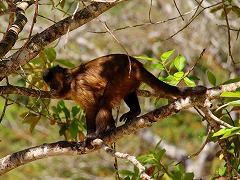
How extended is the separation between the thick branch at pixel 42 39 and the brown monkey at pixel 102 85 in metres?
0.72

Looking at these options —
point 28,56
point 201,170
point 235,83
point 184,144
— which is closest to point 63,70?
point 28,56

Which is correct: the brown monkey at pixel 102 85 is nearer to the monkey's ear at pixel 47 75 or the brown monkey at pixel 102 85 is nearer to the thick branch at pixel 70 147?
the monkey's ear at pixel 47 75

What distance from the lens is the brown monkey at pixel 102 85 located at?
462cm

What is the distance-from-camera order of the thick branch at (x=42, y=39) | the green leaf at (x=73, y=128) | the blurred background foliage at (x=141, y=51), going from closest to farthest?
1. the thick branch at (x=42, y=39)
2. the green leaf at (x=73, y=128)
3. the blurred background foliage at (x=141, y=51)

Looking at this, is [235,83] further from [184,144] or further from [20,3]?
[184,144]

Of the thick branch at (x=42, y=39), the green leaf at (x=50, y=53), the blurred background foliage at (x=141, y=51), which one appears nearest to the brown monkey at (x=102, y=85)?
the green leaf at (x=50, y=53)

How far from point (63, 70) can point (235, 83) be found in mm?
2003

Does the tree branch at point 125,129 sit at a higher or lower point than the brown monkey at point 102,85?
lower

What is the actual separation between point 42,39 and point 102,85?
1101 mm

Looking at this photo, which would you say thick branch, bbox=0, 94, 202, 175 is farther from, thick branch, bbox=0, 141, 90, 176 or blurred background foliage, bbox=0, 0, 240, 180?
blurred background foliage, bbox=0, 0, 240, 180

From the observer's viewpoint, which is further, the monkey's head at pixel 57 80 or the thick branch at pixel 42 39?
the monkey's head at pixel 57 80

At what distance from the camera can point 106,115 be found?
15.3 feet

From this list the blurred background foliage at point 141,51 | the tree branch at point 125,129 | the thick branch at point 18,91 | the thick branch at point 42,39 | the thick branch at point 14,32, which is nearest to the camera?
the tree branch at point 125,129

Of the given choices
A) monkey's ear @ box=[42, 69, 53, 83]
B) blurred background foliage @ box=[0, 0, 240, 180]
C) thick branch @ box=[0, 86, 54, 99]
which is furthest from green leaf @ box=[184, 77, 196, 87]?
blurred background foliage @ box=[0, 0, 240, 180]
